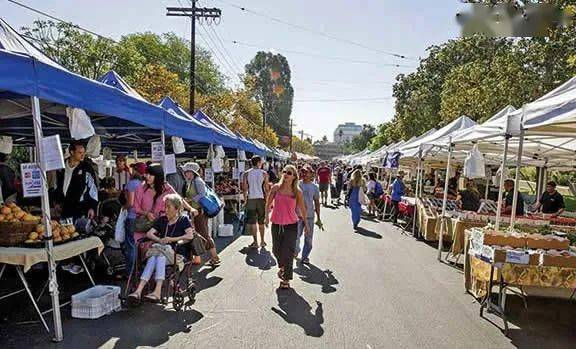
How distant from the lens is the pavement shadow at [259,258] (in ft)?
27.3

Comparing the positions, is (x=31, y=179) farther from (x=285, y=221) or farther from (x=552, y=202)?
(x=552, y=202)

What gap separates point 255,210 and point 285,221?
3225mm

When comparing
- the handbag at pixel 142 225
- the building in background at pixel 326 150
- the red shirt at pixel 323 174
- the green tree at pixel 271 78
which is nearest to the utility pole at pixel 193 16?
the red shirt at pixel 323 174

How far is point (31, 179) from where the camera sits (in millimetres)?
4492

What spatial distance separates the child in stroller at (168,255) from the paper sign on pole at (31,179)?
158 centimetres

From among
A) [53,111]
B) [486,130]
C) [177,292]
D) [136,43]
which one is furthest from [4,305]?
[136,43]

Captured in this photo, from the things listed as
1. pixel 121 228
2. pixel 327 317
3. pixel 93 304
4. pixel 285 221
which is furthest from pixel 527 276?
pixel 121 228

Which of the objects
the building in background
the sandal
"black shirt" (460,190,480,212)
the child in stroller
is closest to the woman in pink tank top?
the child in stroller

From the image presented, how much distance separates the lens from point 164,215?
5.98 m

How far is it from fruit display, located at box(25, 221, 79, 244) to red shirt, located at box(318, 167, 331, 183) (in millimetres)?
14600

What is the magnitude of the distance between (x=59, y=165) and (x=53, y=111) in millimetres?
2747

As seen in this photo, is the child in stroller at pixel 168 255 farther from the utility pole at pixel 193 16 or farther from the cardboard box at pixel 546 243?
the utility pole at pixel 193 16

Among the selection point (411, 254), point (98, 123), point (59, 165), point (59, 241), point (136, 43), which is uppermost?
point (136, 43)

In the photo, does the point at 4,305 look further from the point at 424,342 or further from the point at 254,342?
the point at 424,342
